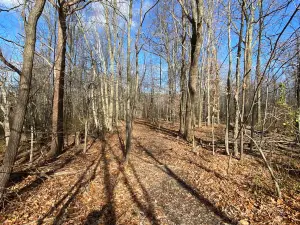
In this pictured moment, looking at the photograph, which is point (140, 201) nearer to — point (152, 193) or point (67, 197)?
point (152, 193)

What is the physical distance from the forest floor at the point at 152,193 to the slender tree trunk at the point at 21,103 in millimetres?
601

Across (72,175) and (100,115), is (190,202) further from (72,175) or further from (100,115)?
(100,115)

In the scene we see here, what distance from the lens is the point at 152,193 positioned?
5.11 meters

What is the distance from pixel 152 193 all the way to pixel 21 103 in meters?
3.52

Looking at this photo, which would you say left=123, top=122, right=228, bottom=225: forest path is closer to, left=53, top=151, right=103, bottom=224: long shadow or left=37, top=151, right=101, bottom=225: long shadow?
left=53, top=151, right=103, bottom=224: long shadow

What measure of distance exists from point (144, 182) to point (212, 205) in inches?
74.2

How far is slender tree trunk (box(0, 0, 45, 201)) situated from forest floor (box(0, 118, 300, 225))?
60cm

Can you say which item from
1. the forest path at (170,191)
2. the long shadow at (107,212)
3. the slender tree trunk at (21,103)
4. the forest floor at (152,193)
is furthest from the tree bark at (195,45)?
the slender tree trunk at (21,103)

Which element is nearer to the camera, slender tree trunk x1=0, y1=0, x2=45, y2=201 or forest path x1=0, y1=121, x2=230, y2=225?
forest path x1=0, y1=121, x2=230, y2=225

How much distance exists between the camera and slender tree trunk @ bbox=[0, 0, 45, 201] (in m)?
4.36

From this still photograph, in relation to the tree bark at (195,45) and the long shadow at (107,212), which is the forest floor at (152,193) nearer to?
the long shadow at (107,212)

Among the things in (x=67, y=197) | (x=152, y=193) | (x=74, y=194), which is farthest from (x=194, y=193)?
(x=67, y=197)

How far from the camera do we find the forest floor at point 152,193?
410 cm

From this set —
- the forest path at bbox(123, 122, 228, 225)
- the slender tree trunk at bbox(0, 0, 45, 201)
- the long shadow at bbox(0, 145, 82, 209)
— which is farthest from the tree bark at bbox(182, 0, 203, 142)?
the slender tree trunk at bbox(0, 0, 45, 201)
